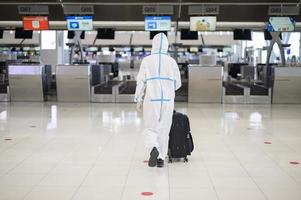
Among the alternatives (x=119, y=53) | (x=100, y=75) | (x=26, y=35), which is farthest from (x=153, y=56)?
(x=119, y=53)

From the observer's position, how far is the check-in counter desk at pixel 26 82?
15.5 metres

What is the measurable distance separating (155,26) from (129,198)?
12983 mm

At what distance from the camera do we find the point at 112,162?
21.6ft

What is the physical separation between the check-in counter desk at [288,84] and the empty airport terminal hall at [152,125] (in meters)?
0.03

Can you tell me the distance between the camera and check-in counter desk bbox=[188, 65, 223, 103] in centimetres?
1511

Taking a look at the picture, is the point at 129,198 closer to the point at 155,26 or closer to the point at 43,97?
the point at 43,97

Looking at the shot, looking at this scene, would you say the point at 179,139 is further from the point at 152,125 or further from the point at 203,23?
the point at 203,23

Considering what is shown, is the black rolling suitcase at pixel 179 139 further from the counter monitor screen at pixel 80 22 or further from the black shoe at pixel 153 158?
the counter monitor screen at pixel 80 22

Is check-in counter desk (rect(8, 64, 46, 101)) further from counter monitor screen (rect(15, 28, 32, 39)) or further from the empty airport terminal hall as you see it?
counter monitor screen (rect(15, 28, 32, 39))

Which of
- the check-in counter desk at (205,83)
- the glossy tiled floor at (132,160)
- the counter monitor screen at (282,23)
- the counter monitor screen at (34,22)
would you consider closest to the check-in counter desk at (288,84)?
the check-in counter desk at (205,83)

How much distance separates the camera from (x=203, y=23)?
17.2 m

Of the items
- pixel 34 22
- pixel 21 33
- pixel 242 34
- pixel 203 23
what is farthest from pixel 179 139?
pixel 21 33

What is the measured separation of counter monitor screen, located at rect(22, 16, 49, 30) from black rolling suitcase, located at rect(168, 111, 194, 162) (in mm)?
11735

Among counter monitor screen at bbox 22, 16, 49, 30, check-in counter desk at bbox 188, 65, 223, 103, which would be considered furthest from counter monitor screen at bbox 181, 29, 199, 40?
counter monitor screen at bbox 22, 16, 49, 30
